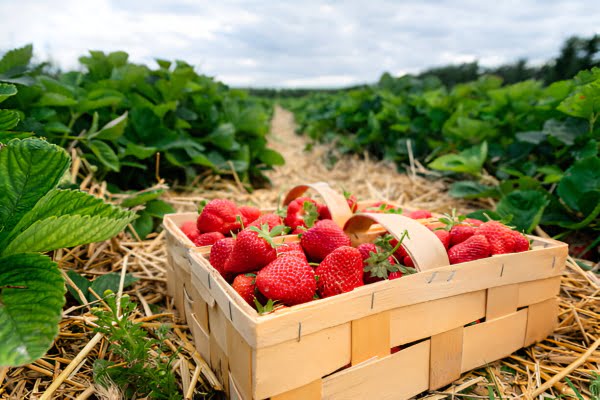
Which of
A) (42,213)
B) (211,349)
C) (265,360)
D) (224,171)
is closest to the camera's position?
(265,360)

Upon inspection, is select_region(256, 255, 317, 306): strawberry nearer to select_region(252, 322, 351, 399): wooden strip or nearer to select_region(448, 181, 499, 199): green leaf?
select_region(252, 322, 351, 399): wooden strip

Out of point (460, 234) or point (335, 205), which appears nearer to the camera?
point (460, 234)

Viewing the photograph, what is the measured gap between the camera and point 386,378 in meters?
1.06

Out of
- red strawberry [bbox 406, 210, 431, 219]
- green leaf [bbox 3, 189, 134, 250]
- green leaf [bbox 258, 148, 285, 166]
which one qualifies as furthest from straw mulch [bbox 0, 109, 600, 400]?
green leaf [bbox 258, 148, 285, 166]

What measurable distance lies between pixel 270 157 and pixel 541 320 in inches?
101

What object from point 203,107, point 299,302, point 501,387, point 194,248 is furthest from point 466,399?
point 203,107

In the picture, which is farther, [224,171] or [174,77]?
[224,171]

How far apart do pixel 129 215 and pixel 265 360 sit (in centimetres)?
46

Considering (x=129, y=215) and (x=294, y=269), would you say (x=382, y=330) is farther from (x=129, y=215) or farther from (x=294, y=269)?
(x=129, y=215)

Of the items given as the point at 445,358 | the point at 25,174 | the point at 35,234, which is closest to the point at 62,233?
the point at 35,234

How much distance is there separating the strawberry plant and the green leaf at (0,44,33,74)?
137 centimetres

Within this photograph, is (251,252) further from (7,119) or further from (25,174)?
(7,119)

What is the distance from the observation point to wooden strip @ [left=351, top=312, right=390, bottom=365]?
99 centimetres

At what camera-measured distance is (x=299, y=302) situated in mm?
992
